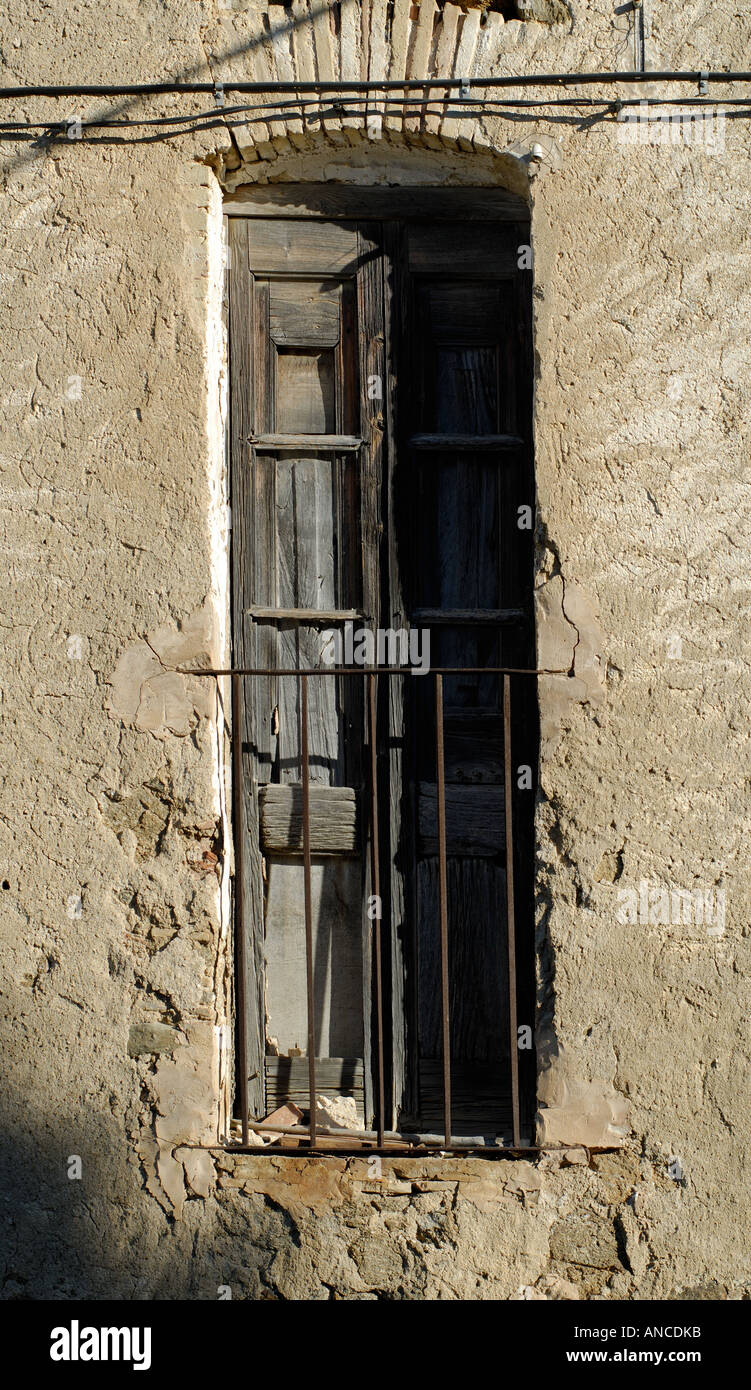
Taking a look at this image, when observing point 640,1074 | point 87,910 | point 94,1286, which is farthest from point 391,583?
point 94,1286

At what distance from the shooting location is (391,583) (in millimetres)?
3094

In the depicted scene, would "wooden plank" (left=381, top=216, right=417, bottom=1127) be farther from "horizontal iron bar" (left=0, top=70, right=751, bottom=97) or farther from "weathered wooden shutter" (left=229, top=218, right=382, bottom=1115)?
"horizontal iron bar" (left=0, top=70, right=751, bottom=97)

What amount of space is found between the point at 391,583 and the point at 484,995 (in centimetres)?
114

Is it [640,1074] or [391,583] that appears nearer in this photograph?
[640,1074]

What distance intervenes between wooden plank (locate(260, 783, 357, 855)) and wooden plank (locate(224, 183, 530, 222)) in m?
1.59

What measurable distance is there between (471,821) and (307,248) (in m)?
1.64

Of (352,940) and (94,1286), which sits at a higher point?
(352,940)

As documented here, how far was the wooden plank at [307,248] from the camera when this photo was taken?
123 inches

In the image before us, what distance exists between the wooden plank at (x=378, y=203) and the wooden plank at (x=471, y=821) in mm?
1581

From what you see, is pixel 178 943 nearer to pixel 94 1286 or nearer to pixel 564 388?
pixel 94 1286

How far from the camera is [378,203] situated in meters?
3.13

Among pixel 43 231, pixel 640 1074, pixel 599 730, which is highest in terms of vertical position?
pixel 43 231

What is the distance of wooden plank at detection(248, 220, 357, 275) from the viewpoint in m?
3.13

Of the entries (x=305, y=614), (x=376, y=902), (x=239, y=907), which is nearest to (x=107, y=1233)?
(x=239, y=907)
